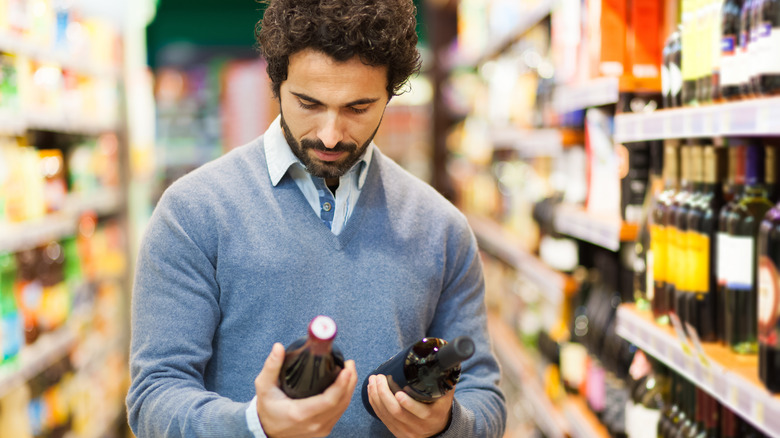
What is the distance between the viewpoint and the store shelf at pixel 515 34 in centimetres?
331

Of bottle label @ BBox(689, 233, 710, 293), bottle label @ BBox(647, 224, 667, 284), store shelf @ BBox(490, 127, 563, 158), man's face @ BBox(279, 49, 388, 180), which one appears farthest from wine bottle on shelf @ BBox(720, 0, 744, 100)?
store shelf @ BBox(490, 127, 563, 158)

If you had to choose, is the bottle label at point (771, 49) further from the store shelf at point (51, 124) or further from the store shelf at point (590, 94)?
the store shelf at point (51, 124)

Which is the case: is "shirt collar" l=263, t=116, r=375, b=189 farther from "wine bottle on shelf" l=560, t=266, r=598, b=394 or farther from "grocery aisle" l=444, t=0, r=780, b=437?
"wine bottle on shelf" l=560, t=266, r=598, b=394

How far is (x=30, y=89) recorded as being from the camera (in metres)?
3.44

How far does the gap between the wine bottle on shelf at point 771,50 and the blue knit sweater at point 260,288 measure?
692 millimetres

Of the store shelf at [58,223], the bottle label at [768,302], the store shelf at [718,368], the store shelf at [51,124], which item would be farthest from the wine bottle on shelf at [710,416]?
the store shelf at [51,124]

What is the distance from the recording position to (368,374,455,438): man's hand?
1.27 meters

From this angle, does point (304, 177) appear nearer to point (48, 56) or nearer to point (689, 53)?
point (689, 53)

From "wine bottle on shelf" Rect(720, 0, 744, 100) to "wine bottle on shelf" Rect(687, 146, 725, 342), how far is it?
223 mm

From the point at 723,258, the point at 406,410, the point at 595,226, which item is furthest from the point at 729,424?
the point at 406,410

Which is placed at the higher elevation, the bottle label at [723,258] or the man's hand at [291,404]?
the bottle label at [723,258]

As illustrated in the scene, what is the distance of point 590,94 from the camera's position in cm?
243

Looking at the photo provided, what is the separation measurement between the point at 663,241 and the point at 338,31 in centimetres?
114

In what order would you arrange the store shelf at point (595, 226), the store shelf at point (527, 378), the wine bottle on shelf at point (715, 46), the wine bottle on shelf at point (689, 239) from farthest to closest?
the store shelf at point (527, 378)
the store shelf at point (595, 226)
the wine bottle on shelf at point (689, 239)
the wine bottle on shelf at point (715, 46)
